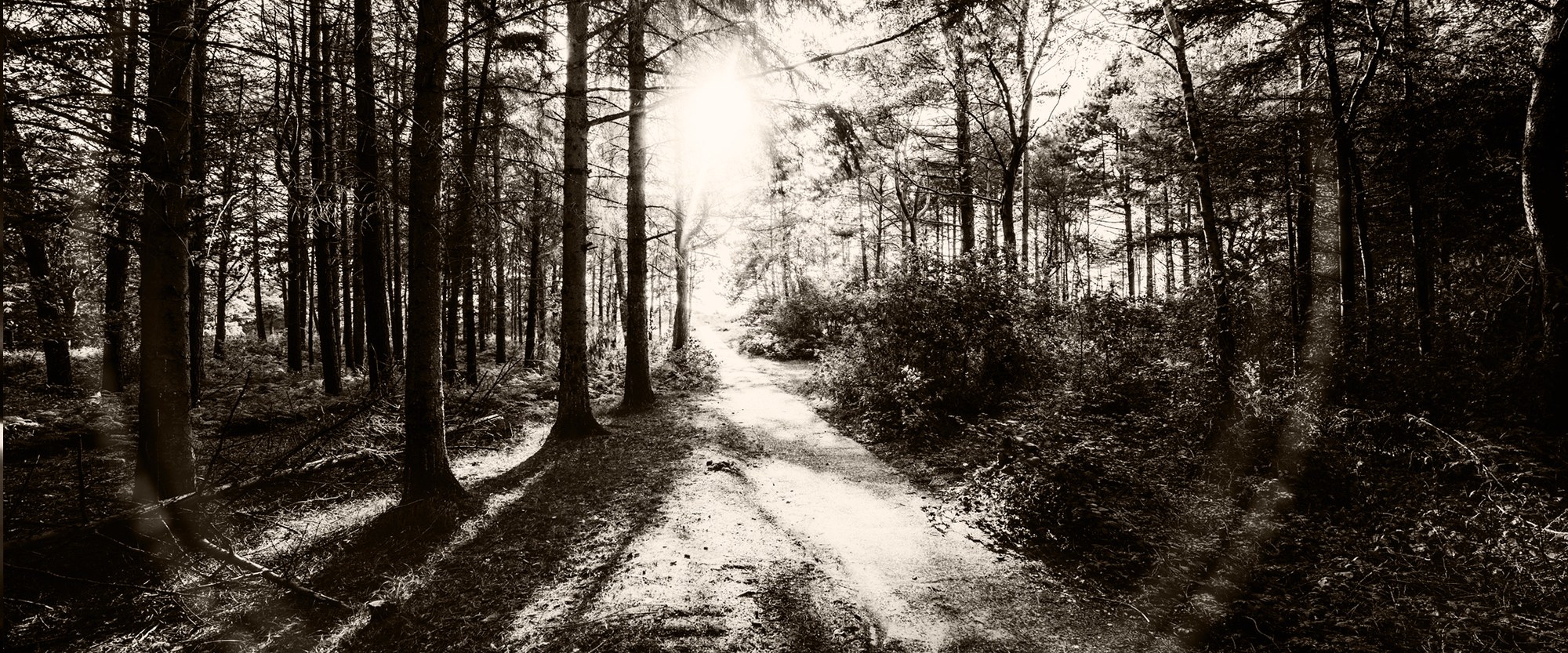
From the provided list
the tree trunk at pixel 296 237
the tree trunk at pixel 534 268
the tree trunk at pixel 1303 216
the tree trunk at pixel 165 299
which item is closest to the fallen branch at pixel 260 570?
the tree trunk at pixel 165 299

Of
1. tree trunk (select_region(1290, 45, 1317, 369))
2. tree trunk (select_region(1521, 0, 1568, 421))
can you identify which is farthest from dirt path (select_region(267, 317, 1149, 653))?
tree trunk (select_region(1290, 45, 1317, 369))

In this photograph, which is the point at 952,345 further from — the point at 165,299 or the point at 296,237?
the point at 296,237

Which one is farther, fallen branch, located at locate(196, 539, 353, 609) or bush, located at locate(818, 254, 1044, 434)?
bush, located at locate(818, 254, 1044, 434)

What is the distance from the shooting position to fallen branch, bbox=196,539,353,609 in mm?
4375

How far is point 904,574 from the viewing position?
559 cm

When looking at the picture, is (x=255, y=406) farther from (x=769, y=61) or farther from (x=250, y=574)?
(x=769, y=61)

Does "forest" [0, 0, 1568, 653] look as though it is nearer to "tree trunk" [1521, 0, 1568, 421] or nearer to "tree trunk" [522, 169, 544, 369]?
"tree trunk" [1521, 0, 1568, 421]

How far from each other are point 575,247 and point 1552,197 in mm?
11636

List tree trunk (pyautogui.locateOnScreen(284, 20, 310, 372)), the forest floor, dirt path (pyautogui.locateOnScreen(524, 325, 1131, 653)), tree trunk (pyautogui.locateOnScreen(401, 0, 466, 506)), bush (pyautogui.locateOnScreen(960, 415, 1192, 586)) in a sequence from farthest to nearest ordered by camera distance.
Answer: tree trunk (pyautogui.locateOnScreen(401, 0, 466, 506)), bush (pyautogui.locateOnScreen(960, 415, 1192, 586)), dirt path (pyautogui.locateOnScreen(524, 325, 1131, 653)), the forest floor, tree trunk (pyautogui.locateOnScreen(284, 20, 310, 372))

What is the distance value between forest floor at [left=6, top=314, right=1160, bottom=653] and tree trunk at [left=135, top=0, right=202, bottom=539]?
0.86m

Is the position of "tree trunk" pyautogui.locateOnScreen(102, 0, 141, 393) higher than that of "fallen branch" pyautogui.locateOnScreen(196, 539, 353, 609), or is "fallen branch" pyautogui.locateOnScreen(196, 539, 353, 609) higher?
"tree trunk" pyautogui.locateOnScreen(102, 0, 141, 393)

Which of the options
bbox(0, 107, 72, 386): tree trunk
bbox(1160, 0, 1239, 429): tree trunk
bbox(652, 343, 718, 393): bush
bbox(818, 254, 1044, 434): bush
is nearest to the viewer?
bbox(0, 107, 72, 386): tree trunk

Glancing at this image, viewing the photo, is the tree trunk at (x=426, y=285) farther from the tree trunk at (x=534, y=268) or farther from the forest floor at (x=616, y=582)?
the tree trunk at (x=534, y=268)

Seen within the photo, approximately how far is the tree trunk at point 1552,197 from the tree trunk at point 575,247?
11.3 meters
